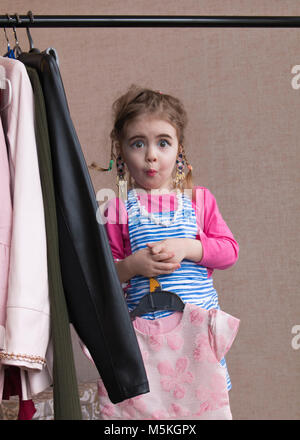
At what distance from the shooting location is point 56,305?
857mm

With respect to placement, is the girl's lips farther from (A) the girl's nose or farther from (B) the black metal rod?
(B) the black metal rod

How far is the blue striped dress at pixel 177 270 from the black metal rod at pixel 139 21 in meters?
0.42

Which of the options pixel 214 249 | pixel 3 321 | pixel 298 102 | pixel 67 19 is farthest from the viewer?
pixel 298 102

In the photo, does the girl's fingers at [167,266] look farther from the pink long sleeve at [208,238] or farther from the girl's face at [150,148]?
the girl's face at [150,148]

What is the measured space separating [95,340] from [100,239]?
0.57 feet

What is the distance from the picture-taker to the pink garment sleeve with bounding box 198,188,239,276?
122cm

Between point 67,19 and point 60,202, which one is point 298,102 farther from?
point 60,202

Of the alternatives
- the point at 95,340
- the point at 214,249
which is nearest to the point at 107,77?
the point at 214,249

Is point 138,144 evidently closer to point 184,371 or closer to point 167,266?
point 167,266

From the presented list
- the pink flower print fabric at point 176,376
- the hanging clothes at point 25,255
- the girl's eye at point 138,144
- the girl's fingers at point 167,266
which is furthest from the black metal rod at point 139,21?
the pink flower print fabric at point 176,376

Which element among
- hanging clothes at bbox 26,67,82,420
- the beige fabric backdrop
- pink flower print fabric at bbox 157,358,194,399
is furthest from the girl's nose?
the beige fabric backdrop

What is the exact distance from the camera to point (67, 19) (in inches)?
42.1

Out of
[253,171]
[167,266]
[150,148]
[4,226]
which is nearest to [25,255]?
[4,226]

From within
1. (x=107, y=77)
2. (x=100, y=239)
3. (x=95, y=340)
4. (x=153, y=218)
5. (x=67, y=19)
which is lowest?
(x=95, y=340)
